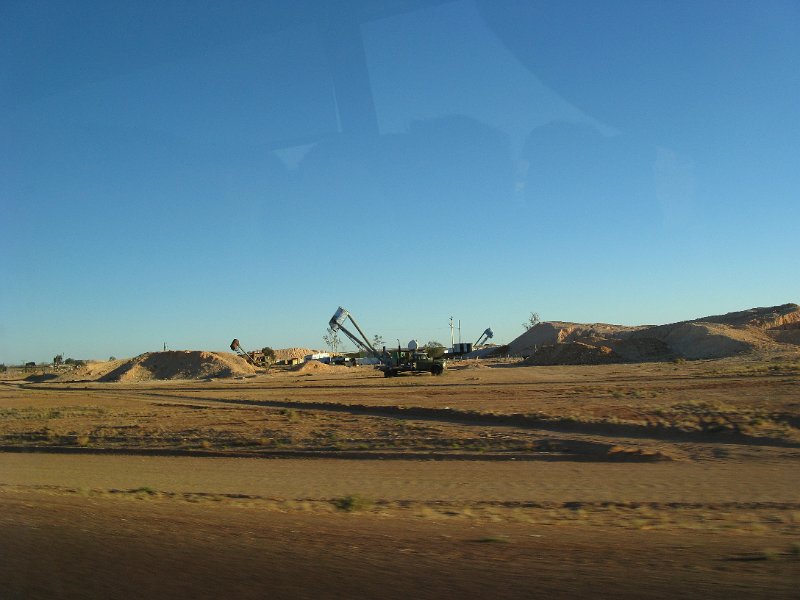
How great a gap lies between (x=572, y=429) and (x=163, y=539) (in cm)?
1528

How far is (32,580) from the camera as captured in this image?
7309mm

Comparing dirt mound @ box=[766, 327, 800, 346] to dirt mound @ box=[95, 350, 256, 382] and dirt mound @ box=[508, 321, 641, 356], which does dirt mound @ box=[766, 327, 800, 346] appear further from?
dirt mound @ box=[95, 350, 256, 382]

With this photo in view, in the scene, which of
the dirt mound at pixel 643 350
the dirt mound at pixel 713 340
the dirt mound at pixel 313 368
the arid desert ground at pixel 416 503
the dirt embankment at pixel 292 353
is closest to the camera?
the arid desert ground at pixel 416 503

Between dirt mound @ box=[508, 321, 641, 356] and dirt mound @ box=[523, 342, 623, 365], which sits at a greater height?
dirt mound @ box=[508, 321, 641, 356]

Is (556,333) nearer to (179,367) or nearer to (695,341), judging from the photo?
(695,341)

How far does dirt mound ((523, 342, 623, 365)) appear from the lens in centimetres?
7481

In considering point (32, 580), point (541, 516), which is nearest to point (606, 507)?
point (541, 516)

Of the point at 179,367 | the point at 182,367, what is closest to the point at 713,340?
the point at 182,367

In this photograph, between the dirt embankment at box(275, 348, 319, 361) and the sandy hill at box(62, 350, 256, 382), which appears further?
the dirt embankment at box(275, 348, 319, 361)

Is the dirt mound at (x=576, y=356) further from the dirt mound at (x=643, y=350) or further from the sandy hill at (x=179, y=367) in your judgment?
the sandy hill at (x=179, y=367)

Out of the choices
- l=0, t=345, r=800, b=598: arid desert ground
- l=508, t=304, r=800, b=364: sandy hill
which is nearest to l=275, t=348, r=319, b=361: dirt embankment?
l=508, t=304, r=800, b=364: sandy hill

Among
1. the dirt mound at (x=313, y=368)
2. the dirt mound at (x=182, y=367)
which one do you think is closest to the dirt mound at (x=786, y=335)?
the dirt mound at (x=313, y=368)

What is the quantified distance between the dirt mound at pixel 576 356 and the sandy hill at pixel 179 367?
3432cm

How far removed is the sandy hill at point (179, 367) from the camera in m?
75.2
